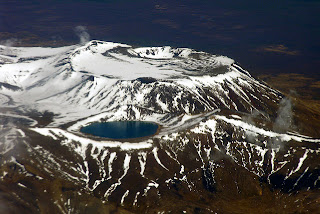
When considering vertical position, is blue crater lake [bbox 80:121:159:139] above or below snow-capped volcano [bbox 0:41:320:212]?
below

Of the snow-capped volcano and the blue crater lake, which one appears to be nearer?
the snow-capped volcano

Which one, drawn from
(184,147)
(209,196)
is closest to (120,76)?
(184,147)

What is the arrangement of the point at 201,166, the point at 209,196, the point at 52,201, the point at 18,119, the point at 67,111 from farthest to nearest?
the point at 67,111
the point at 18,119
the point at 201,166
the point at 209,196
the point at 52,201

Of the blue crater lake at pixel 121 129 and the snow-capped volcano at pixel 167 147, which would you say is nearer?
the snow-capped volcano at pixel 167 147

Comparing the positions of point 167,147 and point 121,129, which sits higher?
point 167,147

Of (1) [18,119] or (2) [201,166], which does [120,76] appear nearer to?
(1) [18,119]

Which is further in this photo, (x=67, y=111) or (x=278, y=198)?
(x=67, y=111)

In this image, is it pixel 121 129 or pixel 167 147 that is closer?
pixel 167 147

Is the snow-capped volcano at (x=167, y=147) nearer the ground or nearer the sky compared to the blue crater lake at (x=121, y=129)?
nearer the sky
